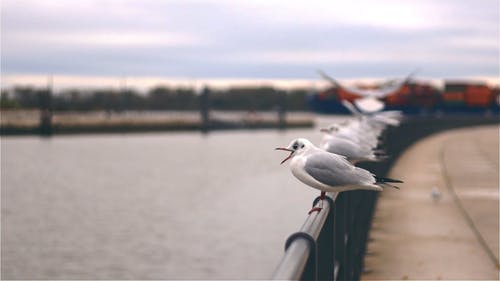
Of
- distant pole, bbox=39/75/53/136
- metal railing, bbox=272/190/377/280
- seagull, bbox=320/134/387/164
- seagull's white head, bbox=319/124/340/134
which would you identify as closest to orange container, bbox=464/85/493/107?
distant pole, bbox=39/75/53/136

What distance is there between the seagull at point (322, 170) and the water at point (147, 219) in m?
17.5

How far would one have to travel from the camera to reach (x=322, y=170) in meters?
5.09

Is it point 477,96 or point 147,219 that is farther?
point 477,96

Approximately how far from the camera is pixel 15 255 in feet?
91.6

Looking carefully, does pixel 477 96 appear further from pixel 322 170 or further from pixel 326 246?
pixel 322 170

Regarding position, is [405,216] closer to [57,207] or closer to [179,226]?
[179,226]

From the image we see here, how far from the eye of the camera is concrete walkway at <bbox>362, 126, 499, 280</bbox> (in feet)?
36.2

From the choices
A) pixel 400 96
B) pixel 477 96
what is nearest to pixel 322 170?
pixel 400 96

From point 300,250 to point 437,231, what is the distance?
415 inches

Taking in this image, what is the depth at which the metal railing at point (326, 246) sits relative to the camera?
12.8 feet

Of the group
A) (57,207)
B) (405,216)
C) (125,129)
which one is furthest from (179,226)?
(125,129)

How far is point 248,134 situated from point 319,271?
509ft

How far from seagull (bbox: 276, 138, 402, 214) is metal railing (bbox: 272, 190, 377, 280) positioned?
251mm

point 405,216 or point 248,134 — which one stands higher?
point 405,216
